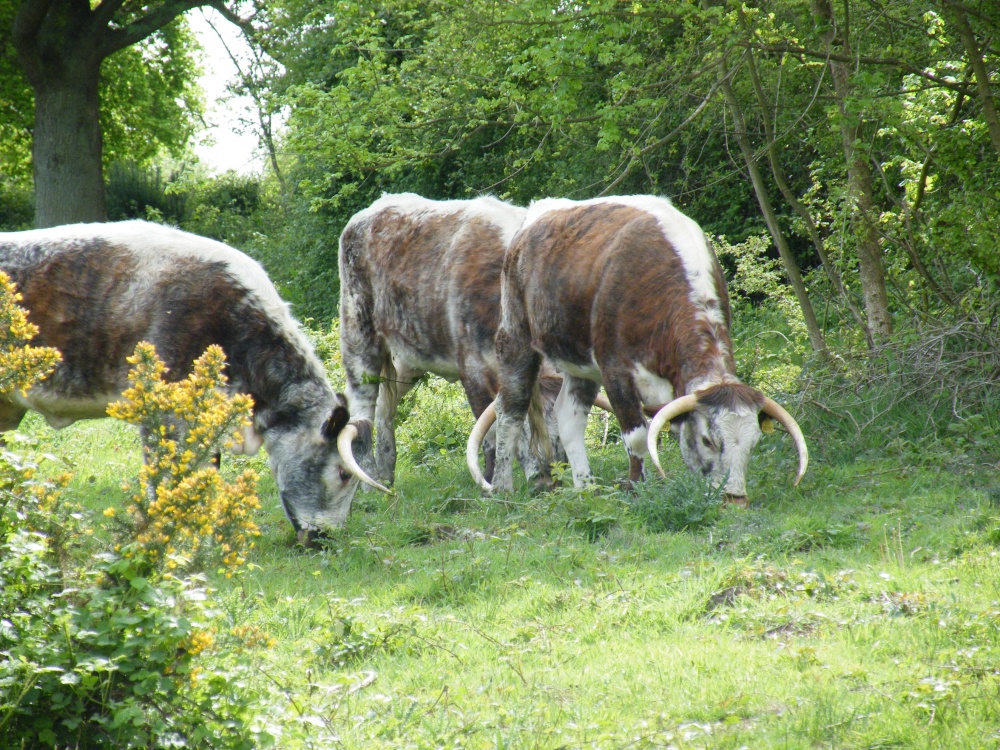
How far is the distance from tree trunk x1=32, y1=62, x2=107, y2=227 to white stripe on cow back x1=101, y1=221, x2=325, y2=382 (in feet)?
43.1

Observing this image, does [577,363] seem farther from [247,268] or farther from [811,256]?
[811,256]

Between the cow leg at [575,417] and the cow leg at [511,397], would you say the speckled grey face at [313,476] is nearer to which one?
the cow leg at [511,397]

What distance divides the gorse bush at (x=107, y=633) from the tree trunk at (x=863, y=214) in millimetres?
7340

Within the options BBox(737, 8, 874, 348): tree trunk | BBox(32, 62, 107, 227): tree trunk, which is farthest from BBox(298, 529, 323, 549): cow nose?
BBox(32, 62, 107, 227): tree trunk

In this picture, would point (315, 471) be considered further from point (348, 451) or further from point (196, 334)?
point (196, 334)

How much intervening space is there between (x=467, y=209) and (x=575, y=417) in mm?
2251

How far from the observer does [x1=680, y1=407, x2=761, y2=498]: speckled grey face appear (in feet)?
23.0

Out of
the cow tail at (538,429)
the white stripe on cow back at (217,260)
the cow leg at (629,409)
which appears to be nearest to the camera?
the white stripe on cow back at (217,260)

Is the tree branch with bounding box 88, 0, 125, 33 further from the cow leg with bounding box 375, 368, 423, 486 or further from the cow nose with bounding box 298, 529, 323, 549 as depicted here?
the cow nose with bounding box 298, 529, 323, 549

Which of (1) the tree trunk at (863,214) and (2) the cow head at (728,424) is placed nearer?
(2) the cow head at (728,424)

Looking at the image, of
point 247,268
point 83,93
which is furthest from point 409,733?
point 83,93

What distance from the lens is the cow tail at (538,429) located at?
31.7ft

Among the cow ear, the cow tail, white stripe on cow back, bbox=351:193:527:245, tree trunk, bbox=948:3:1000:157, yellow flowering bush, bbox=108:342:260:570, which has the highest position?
tree trunk, bbox=948:3:1000:157

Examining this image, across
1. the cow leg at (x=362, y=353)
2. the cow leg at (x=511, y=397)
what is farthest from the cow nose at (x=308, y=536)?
the cow leg at (x=362, y=353)
